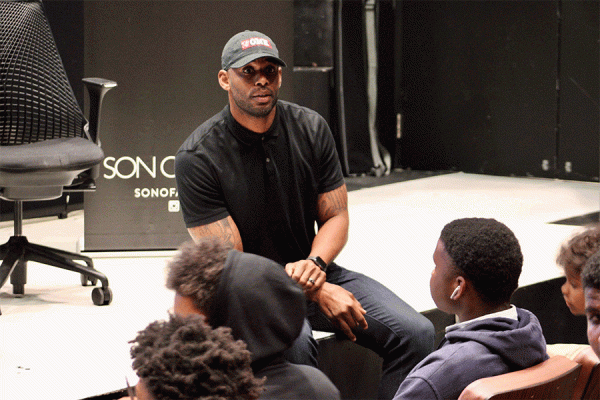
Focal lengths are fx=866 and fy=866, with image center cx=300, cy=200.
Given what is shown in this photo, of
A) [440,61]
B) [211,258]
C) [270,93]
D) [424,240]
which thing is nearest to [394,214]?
[424,240]

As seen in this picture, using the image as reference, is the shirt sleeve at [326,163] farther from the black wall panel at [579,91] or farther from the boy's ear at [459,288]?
the black wall panel at [579,91]

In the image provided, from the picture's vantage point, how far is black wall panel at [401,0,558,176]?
674 centimetres

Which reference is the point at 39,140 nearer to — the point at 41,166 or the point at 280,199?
the point at 41,166

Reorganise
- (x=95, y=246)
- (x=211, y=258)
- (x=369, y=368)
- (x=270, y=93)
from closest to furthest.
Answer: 1. (x=211, y=258)
2. (x=270, y=93)
3. (x=369, y=368)
4. (x=95, y=246)

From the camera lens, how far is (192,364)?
3.81ft

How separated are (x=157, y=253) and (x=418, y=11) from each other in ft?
12.8

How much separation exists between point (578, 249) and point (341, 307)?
0.72 metres

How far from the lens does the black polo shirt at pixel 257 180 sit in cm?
262

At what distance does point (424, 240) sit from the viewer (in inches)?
182

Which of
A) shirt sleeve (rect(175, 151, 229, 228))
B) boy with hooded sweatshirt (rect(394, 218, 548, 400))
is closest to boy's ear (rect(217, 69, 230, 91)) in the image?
shirt sleeve (rect(175, 151, 229, 228))

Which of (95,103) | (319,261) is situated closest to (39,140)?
(95,103)

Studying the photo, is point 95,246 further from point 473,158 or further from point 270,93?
point 473,158

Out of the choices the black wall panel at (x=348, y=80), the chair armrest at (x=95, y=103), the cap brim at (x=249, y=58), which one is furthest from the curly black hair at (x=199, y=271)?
the black wall panel at (x=348, y=80)

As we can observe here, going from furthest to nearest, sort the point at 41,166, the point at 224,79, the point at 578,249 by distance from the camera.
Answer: the point at 41,166 < the point at 224,79 < the point at 578,249
